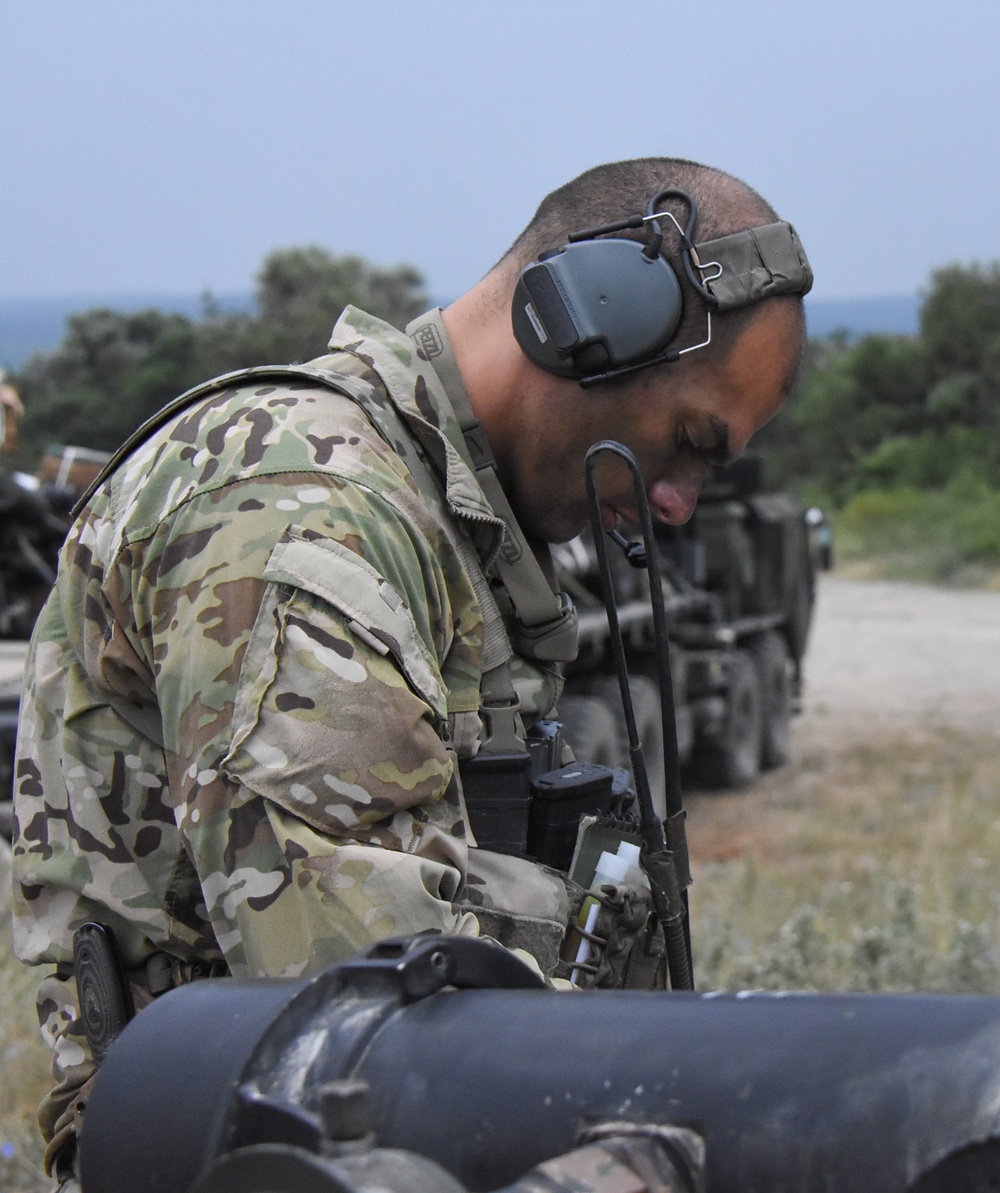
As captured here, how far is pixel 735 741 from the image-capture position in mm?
11898

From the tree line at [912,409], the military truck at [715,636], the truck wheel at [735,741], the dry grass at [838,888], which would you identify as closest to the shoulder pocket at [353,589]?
the dry grass at [838,888]

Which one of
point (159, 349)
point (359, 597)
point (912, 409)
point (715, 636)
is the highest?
point (359, 597)

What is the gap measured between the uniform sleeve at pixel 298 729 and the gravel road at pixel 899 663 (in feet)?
41.0

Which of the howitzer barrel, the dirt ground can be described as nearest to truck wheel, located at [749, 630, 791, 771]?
the dirt ground

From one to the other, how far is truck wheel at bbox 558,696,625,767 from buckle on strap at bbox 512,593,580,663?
19.4 ft

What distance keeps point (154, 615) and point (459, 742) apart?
42 cm

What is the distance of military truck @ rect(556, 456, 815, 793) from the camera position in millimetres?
9273

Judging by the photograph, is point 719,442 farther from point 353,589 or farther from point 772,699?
point 772,699

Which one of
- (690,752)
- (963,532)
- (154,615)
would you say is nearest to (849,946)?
(154,615)

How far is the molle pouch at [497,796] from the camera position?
2082mm

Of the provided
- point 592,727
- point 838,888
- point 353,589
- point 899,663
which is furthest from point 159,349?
point 353,589

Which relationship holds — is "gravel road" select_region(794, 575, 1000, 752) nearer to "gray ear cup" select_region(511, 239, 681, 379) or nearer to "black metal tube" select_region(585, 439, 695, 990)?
"black metal tube" select_region(585, 439, 695, 990)

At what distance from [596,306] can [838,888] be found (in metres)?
5.42

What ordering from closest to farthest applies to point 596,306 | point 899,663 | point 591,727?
1. point 596,306
2. point 591,727
3. point 899,663
